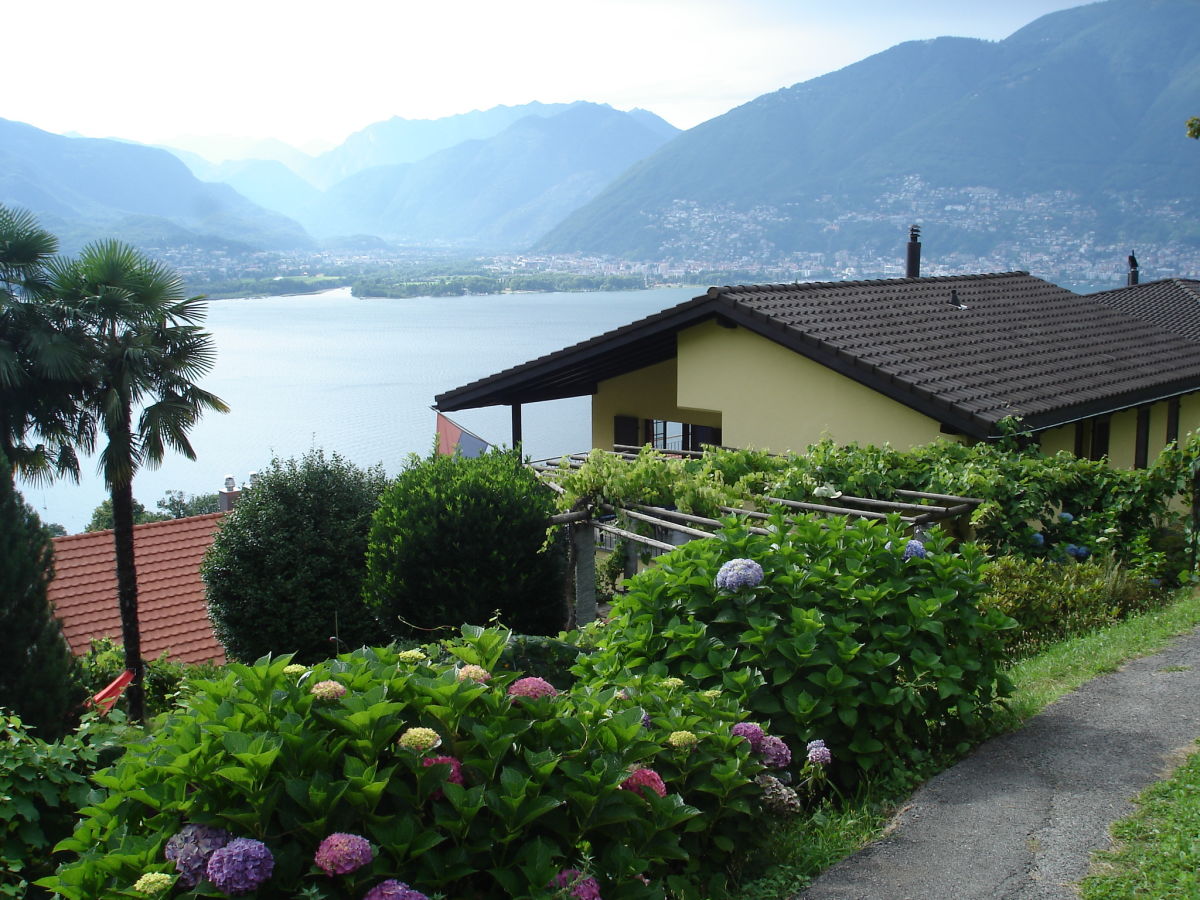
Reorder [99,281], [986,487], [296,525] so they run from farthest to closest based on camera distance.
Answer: [99,281], [296,525], [986,487]

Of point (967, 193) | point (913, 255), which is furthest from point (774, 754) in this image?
point (967, 193)

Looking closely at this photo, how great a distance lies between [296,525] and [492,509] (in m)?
6.54

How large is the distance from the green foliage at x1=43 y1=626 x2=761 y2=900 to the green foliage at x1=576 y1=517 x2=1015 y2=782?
3.53 feet

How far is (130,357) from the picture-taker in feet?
70.4

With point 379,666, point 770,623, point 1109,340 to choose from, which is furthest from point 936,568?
point 1109,340

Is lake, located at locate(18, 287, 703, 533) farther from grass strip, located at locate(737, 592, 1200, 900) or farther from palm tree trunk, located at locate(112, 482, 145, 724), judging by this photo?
grass strip, located at locate(737, 592, 1200, 900)

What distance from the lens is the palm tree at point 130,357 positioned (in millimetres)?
21453

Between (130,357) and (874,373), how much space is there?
581 inches

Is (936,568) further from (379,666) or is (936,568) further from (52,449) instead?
(52,449)

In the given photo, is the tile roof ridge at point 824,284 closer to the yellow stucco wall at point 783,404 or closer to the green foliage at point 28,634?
the yellow stucco wall at point 783,404

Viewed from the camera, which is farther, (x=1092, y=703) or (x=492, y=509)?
(x=492, y=509)

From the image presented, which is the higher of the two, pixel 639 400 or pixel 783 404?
pixel 783 404

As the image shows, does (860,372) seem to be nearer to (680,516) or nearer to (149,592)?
(680,516)

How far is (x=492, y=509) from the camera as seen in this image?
440 inches
